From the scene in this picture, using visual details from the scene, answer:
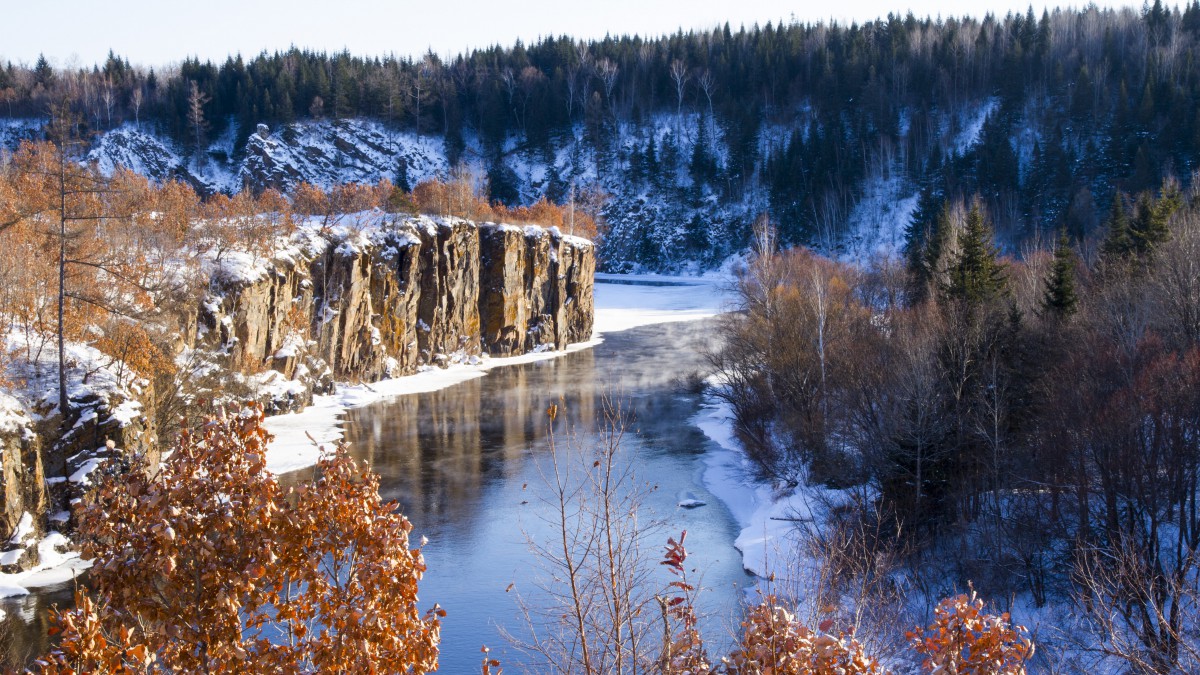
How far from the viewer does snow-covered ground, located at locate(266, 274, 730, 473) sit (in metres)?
29.7

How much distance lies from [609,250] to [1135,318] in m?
75.9

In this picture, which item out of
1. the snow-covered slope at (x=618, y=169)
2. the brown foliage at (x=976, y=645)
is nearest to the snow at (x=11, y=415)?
the brown foliage at (x=976, y=645)

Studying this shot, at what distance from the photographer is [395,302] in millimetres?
46125

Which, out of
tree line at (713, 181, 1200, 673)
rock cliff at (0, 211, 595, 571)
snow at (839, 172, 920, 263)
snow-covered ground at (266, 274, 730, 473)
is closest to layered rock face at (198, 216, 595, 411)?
rock cliff at (0, 211, 595, 571)

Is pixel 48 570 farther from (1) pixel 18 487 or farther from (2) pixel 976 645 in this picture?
(2) pixel 976 645

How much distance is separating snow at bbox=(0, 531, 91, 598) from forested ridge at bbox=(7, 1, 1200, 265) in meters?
68.6

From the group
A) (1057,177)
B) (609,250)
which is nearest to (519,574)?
(1057,177)

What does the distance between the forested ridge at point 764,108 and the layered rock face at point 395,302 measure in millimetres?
37113

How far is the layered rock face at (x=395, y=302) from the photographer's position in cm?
3516

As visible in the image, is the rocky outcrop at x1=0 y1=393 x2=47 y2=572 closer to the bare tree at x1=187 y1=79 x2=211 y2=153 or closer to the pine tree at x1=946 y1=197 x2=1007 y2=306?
the pine tree at x1=946 y1=197 x2=1007 y2=306

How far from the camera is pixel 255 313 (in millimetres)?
34938

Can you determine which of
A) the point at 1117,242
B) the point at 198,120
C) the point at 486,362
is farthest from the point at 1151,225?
the point at 198,120

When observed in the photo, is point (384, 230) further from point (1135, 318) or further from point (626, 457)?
point (1135, 318)

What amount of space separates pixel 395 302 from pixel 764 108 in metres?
69.3
